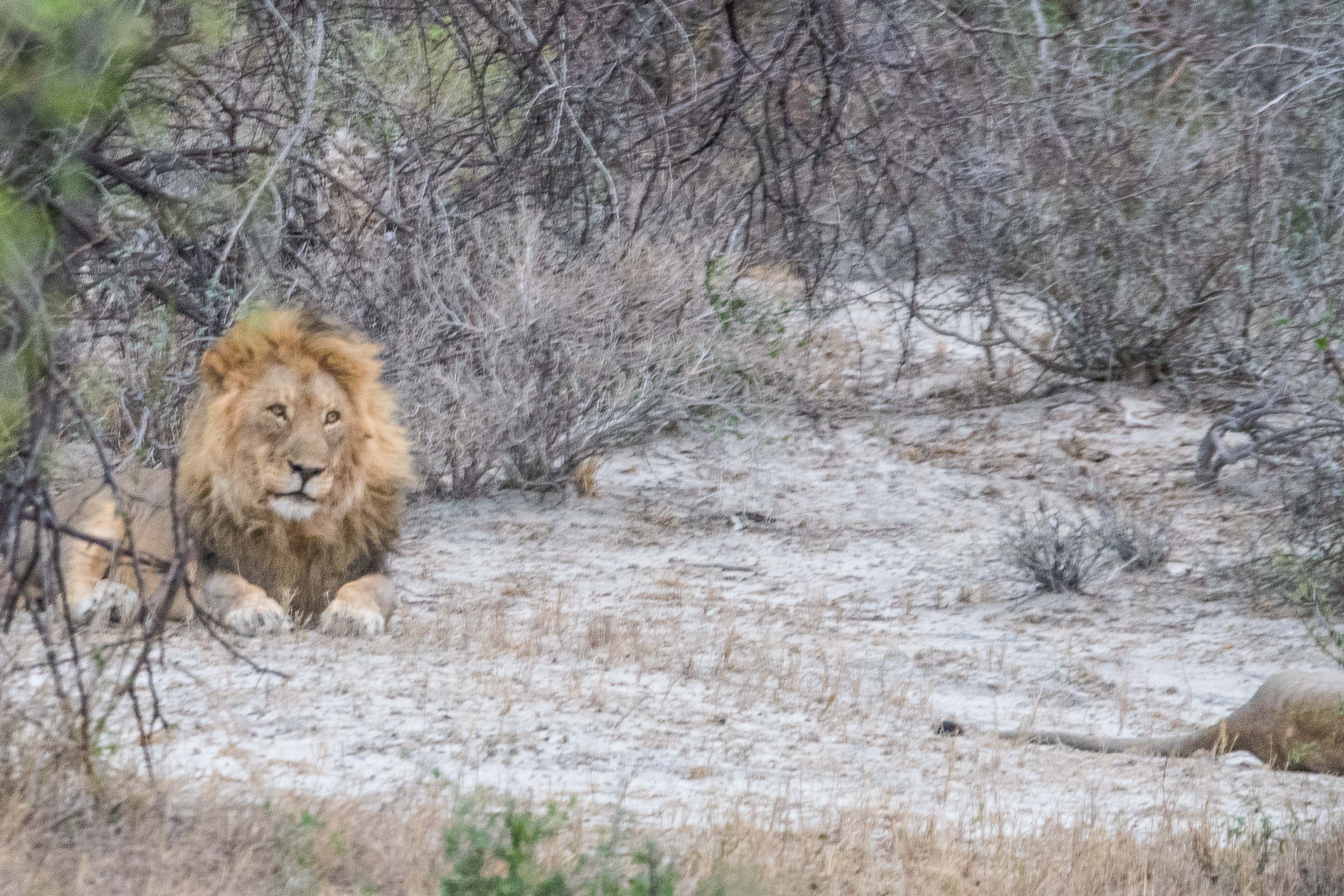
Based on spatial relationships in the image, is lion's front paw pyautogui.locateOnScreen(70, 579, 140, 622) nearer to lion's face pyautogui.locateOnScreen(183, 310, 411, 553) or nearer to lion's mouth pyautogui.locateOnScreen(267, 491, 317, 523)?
lion's face pyautogui.locateOnScreen(183, 310, 411, 553)

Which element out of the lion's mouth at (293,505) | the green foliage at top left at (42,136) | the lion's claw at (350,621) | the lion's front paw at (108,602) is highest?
the green foliage at top left at (42,136)

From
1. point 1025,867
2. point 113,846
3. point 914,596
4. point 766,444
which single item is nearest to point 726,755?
point 1025,867

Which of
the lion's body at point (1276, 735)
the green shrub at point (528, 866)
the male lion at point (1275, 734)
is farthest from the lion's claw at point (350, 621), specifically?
the green shrub at point (528, 866)

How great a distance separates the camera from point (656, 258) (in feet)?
38.6

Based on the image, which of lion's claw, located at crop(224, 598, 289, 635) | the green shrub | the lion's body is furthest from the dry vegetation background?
the lion's body

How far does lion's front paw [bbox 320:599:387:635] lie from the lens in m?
6.83

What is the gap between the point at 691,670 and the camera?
23.2 ft

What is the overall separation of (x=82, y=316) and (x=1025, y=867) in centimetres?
302

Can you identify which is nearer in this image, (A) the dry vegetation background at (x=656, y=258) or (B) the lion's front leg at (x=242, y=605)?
(A) the dry vegetation background at (x=656, y=258)

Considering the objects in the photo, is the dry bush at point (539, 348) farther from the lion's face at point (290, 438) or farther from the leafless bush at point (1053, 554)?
the lion's face at point (290, 438)

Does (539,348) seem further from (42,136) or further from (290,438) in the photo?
(42,136)

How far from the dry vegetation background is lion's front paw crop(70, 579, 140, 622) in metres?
0.21

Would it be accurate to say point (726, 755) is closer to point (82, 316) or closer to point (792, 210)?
point (792, 210)

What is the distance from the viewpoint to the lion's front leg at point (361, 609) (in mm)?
6844
